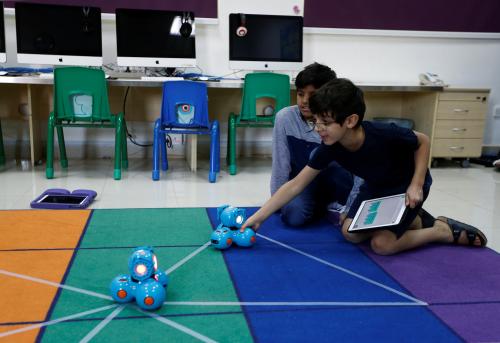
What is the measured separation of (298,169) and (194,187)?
0.99 m

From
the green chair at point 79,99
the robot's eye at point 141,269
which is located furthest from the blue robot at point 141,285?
the green chair at point 79,99

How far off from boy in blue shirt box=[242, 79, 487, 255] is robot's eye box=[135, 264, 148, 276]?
575 mm

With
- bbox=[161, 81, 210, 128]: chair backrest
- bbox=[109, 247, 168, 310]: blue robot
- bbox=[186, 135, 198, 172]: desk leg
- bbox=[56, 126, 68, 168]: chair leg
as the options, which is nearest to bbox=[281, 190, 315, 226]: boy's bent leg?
bbox=[109, 247, 168, 310]: blue robot

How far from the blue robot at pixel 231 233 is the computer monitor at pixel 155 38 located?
7.35 ft

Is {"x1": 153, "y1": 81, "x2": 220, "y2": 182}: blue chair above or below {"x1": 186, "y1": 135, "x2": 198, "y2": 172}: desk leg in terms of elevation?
above

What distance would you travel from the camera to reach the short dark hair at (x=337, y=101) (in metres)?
1.62

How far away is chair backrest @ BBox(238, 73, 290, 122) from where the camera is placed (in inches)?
138

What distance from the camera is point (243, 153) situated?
455 cm

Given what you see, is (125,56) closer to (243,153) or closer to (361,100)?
(243,153)

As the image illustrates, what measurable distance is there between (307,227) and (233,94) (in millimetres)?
2369

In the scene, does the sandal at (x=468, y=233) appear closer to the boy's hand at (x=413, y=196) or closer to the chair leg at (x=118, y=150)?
the boy's hand at (x=413, y=196)

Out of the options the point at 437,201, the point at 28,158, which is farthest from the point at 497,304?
the point at 28,158

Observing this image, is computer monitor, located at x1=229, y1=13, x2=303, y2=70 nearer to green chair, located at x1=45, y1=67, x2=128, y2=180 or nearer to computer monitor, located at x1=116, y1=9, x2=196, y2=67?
computer monitor, located at x1=116, y1=9, x2=196, y2=67

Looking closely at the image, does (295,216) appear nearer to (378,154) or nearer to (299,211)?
(299,211)
